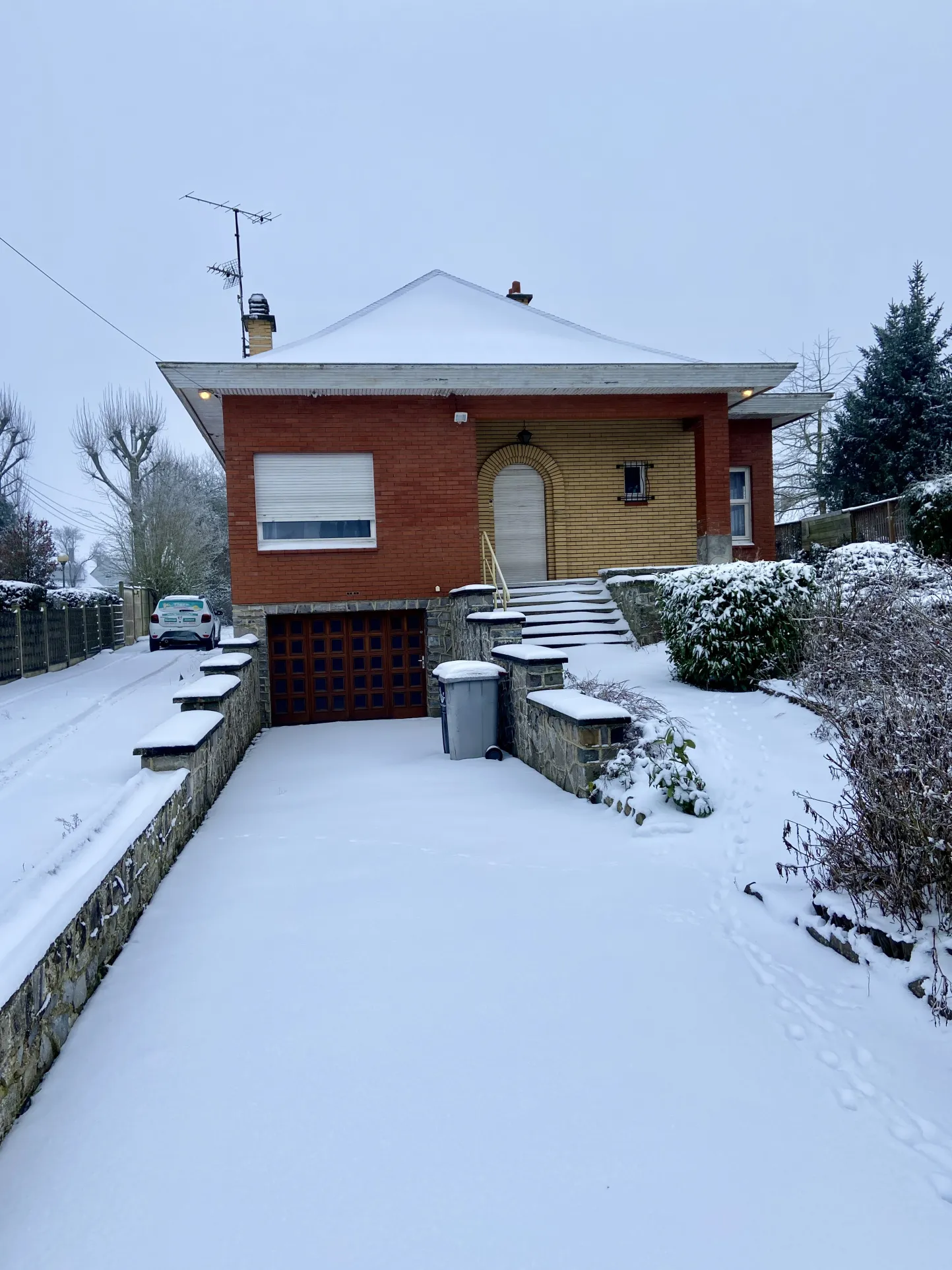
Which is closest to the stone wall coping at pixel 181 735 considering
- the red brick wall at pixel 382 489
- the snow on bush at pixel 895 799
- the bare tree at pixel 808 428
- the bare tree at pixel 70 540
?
the snow on bush at pixel 895 799

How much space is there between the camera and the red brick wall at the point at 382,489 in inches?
487

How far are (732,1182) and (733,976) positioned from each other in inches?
53.4

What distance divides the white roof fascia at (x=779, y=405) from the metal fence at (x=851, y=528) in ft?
8.71

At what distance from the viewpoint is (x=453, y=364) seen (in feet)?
39.8

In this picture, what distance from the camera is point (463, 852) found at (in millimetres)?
Answer: 5598

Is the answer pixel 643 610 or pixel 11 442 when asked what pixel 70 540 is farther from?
Answer: pixel 643 610

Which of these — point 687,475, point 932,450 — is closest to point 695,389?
point 687,475

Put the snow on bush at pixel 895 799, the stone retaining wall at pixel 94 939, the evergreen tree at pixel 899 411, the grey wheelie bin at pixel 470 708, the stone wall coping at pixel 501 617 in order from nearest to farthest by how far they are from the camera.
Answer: the stone retaining wall at pixel 94 939 → the snow on bush at pixel 895 799 → the grey wheelie bin at pixel 470 708 → the stone wall coping at pixel 501 617 → the evergreen tree at pixel 899 411

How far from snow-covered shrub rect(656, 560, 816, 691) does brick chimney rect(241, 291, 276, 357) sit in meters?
10.1

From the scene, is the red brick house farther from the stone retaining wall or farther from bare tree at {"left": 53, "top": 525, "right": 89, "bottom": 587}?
bare tree at {"left": 53, "top": 525, "right": 89, "bottom": 587}

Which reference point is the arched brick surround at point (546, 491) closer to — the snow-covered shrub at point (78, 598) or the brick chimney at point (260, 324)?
the brick chimney at point (260, 324)

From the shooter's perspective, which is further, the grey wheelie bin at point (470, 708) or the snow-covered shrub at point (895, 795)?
the grey wheelie bin at point (470, 708)

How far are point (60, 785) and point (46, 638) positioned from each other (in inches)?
457

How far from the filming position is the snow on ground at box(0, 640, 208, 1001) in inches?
139
